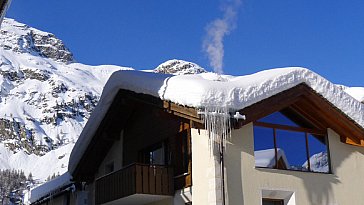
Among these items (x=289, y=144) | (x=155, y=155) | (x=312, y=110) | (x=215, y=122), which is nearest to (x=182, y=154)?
(x=155, y=155)

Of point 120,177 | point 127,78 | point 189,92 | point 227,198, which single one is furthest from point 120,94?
point 227,198

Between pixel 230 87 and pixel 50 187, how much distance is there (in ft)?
37.3

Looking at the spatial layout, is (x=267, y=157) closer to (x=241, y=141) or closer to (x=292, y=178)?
(x=292, y=178)

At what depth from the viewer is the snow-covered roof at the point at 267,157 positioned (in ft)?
46.5

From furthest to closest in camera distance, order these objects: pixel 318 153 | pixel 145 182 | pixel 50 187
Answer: pixel 50 187
pixel 318 153
pixel 145 182

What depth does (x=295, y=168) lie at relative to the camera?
14.8 metres

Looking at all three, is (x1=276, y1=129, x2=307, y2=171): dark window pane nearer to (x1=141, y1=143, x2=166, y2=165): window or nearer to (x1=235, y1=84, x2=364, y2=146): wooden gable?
(x1=235, y1=84, x2=364, y2=146): wooden gable

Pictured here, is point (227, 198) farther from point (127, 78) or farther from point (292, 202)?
point (127, 78)

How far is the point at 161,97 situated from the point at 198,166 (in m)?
1.93

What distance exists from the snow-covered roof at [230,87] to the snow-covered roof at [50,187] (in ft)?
18.3

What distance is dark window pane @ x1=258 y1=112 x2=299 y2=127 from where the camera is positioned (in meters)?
14.8

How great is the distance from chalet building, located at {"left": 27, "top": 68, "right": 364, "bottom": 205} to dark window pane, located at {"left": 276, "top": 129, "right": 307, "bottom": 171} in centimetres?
3

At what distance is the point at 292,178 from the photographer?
14.4 m

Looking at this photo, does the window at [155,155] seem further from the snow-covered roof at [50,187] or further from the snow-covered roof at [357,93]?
the snow-covered roof at [357,93]
